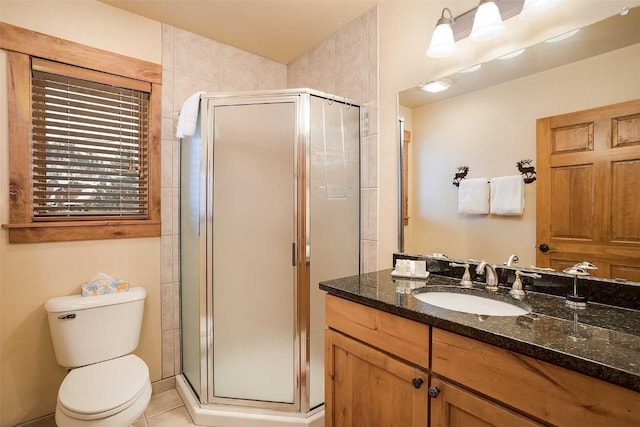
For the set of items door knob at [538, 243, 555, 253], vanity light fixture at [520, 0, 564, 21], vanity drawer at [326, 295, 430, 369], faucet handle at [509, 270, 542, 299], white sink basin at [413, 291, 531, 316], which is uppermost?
vanity light fixture at [520, 0, 564, 21]

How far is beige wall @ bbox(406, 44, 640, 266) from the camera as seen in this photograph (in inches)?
43.7

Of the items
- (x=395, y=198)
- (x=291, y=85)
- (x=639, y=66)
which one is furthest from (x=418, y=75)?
(x=291, y=85)

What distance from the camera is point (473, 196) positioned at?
1467 millimetres

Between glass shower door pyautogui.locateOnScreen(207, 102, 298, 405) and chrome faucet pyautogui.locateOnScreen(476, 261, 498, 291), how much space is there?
928mm

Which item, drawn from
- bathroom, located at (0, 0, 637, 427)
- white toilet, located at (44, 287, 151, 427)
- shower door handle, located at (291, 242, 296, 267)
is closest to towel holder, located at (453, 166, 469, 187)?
bathroom, located at (0, 0, 637, 427)

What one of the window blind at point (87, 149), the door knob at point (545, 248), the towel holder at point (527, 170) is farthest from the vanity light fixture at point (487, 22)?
the window blind at point (87, 149)

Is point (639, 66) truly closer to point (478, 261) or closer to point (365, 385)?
point (478, 261)

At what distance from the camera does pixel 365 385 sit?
3.83ft

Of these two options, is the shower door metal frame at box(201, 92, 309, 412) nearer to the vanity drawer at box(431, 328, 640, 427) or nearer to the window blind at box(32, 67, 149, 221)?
the window blind at box(32, 67, 149, 221)

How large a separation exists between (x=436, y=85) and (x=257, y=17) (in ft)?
4.02

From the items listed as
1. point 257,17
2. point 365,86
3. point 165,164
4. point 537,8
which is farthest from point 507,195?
point 165,164

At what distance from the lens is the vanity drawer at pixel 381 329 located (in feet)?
3.24

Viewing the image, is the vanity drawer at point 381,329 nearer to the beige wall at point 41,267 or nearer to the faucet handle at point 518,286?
the faucet handle at point 518,286

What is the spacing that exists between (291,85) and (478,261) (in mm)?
1993
